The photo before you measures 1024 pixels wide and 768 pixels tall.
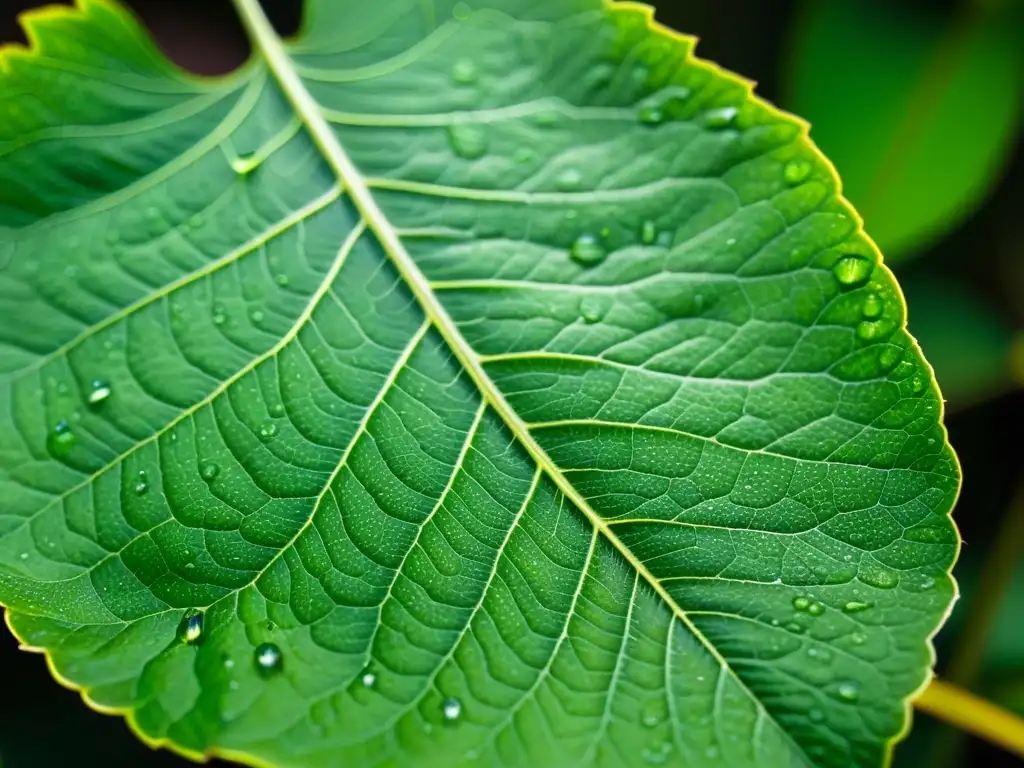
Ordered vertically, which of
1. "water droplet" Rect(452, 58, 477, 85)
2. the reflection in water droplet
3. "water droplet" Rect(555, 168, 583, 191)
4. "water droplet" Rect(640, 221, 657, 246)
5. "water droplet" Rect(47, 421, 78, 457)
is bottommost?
the reflection in water droplet

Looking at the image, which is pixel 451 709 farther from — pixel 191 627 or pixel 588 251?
pixel 588 251

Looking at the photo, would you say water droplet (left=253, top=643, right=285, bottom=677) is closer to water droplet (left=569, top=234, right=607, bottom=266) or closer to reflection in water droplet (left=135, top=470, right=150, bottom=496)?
reflection in water droplet (left=135, top=470, right=150, bottom=496)

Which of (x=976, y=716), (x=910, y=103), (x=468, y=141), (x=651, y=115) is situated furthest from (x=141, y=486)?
(x=910, y=103)

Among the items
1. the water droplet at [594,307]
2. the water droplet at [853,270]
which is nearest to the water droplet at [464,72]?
the water droplet at [594,307]

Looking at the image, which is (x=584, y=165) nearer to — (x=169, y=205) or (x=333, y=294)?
(x=333, y=294)

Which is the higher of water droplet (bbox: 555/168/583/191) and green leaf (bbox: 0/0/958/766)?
water droplet (bbox: 555/168/583/191)

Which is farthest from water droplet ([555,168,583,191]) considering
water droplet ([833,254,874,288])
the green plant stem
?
the green plant stem
